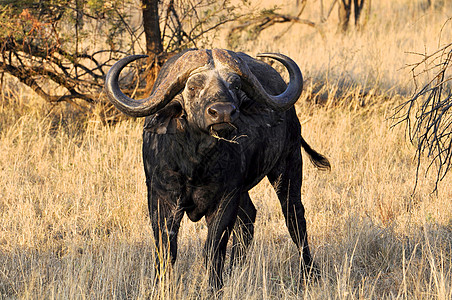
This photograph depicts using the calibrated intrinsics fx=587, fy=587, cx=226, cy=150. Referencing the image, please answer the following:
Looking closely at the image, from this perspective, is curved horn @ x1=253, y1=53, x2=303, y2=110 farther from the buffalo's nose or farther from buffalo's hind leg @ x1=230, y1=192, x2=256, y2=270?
buffalo's hind leg @ x1=230, y1=192, x2=256, y2=270

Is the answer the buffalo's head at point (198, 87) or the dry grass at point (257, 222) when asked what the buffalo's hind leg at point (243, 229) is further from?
the buffalo's head at point (198, 87)

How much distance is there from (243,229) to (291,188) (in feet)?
1.62

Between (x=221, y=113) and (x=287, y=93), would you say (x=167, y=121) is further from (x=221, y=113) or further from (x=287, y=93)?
(x=287, y=93)

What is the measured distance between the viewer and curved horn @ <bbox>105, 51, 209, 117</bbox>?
3127 millimetres

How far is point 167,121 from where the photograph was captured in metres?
3.30

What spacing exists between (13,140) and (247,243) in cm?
347

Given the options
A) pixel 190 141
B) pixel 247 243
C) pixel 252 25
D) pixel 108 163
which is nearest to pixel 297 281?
pixel 247 243

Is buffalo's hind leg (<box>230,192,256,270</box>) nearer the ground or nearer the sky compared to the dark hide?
nearer the ground

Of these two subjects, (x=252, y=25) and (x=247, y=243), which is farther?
(x=252, y=25)

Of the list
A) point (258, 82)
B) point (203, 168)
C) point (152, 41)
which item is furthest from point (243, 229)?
point (152, 41)

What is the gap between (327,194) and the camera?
217 inches

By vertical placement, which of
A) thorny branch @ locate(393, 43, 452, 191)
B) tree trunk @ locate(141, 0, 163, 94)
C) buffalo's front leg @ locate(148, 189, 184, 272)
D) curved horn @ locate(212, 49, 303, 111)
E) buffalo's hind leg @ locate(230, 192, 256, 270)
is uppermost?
tree trunk @ locate(141, 0, 163, 94)

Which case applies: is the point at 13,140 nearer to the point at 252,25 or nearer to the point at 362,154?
the point at 362,154

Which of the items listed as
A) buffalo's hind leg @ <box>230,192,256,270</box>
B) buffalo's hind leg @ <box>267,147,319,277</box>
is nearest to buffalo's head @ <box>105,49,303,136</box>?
A: buffalo's hind leg @ <box>230,192,256,270</box>
